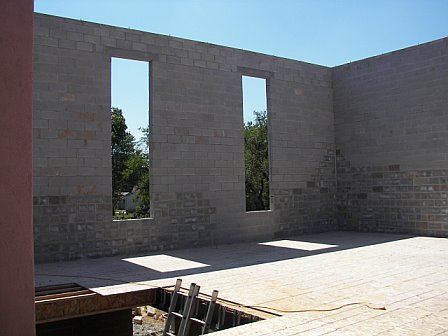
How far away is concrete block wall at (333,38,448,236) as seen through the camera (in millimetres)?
10398

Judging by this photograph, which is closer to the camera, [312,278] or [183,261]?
[312,278]

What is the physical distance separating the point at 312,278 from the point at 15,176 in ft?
14.6

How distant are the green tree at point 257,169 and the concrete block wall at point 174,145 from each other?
819cm

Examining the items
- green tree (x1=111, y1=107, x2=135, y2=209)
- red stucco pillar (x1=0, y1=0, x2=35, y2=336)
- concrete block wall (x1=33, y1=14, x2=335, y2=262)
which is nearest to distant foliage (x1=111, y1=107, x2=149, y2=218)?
green tree (x1=111, y1=107, x2=135, y2=209)

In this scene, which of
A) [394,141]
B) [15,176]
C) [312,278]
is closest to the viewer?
[15,176]

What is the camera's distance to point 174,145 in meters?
9.25

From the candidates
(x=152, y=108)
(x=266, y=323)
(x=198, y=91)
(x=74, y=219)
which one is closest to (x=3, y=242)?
(x=266, y=323)

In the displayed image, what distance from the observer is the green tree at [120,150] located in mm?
26594

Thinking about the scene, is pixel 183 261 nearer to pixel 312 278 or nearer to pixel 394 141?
pixel 312 278

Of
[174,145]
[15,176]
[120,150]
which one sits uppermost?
[120,150]

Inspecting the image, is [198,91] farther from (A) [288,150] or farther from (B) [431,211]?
(B) [431,211]

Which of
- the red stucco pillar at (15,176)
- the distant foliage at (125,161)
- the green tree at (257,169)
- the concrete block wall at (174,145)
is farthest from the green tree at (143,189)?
the red stucco pillar at (15,176)

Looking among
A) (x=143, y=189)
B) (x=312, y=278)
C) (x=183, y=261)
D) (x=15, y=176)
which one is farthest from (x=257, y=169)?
(x=15, y=176)

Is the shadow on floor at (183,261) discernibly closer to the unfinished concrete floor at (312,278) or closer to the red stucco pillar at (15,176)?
the unfinished concrete floor at (312,278)
